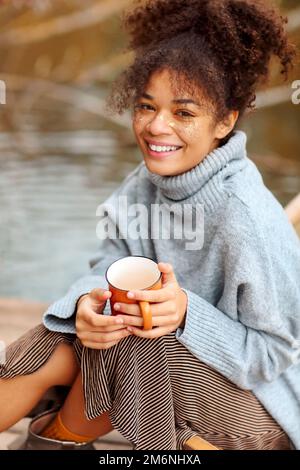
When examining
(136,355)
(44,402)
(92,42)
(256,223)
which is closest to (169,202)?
(256,223)

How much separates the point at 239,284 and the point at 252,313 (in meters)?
0.06

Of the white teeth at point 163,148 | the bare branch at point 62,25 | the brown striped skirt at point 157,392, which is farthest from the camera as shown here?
the bare branch at point 62,25

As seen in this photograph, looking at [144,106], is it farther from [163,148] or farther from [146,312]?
[146,312]

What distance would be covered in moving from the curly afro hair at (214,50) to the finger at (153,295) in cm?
38

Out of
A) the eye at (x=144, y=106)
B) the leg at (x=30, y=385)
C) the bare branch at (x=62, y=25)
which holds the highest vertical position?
the bare branch at (x=62, y=25)

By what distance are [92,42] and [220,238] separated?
139cm

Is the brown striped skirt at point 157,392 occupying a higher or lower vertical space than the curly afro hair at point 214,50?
lower

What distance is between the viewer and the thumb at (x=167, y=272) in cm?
111

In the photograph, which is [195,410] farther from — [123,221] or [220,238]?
[123,221]

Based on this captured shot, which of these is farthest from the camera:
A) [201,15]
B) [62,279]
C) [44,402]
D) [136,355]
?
[62,279]

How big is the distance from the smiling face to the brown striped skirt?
0.36 m

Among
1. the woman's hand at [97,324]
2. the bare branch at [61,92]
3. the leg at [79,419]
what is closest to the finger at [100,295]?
the woman's hand at [97,324]

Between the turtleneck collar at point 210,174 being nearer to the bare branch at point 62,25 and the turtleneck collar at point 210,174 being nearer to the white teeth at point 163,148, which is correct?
the white teeth at point 163,148

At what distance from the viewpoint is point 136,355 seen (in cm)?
119
